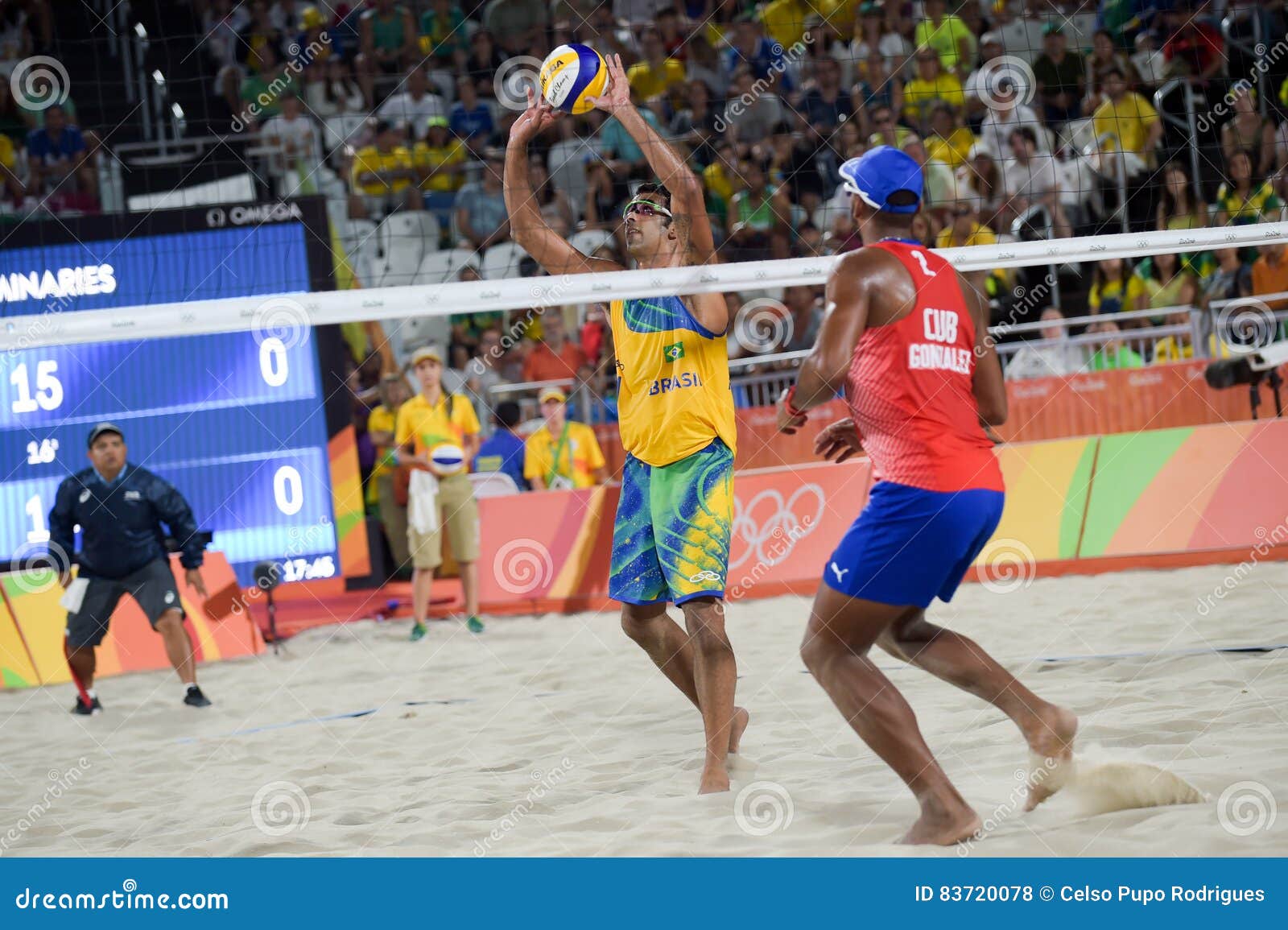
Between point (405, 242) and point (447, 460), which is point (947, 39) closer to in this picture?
point (405, 242)

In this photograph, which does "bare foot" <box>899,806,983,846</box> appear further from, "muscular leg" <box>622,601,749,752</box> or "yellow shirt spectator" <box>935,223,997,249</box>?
"yellow shirt spectator" <box>935,223,997,249</box>

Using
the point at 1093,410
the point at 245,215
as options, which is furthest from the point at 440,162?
the point at 1093,410

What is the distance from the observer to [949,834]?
3.35 meters

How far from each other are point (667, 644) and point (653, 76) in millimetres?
8216

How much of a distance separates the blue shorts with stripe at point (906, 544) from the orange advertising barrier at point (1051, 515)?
16.8ft

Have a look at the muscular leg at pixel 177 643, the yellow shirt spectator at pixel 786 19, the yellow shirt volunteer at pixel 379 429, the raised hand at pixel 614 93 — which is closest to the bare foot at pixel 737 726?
the raised hand at pixel 614 93

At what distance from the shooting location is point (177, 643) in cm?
709

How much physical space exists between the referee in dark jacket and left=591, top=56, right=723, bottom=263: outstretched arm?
4034mm

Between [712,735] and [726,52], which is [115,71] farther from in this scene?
[712,735]

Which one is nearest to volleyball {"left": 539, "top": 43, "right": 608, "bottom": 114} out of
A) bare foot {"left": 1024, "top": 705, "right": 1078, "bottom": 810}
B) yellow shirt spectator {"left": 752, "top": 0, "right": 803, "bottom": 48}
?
bare foot {"left": 1024, "top": 705, "right": 1078, "bottom": 810}

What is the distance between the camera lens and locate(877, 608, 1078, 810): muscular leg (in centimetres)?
369

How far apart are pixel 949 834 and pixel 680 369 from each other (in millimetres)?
1743

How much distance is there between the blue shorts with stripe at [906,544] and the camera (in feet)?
10.8

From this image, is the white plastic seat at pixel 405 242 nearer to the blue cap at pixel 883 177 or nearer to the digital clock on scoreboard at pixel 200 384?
the digital clock on scoreboard at pixel 200 384
